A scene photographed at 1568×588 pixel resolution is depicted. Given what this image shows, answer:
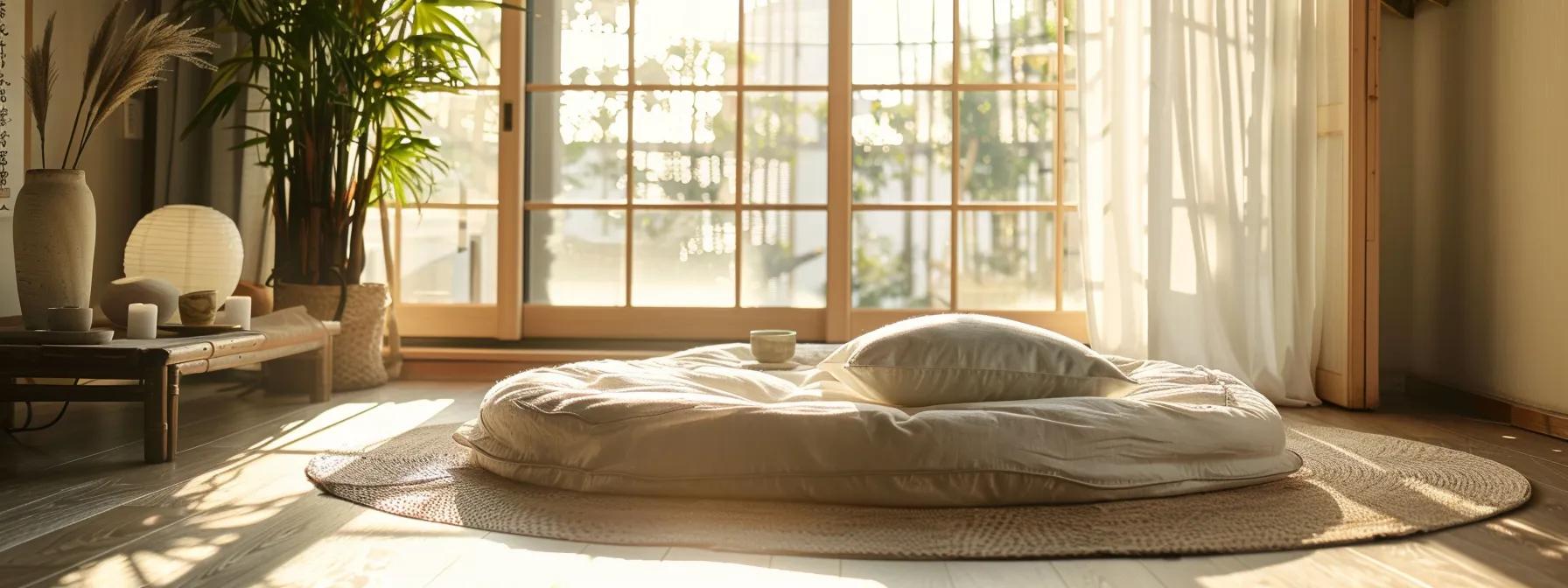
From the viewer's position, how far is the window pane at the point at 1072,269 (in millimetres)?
4145

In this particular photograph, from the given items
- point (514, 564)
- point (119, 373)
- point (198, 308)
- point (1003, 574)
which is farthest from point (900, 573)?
point (198, 308)

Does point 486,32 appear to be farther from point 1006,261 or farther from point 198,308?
point 1006,261

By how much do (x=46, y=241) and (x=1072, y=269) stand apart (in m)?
3.10

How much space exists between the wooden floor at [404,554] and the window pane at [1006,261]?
199cm

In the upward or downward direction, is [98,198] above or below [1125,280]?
above

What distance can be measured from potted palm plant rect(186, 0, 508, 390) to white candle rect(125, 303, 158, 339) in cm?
91

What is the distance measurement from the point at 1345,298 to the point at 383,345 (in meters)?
3.16

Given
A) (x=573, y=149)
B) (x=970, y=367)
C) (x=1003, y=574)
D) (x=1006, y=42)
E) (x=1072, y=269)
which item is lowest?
(x=1003, y=574)

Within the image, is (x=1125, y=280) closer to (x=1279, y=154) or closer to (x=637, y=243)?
(x=1279, y=154)

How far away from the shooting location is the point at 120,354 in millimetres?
2338

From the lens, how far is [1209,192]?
368 cm

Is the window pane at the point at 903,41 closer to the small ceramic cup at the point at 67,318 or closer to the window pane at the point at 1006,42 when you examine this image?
the window pane at the point at 1006,42

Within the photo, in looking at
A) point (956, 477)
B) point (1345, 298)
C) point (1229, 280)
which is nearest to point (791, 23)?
point (1229, 280)

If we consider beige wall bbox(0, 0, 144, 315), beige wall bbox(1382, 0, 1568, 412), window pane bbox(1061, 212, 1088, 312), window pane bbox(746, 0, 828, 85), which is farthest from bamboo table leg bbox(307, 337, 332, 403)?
beige wall bbox(1382, 0, 1568, 412)
